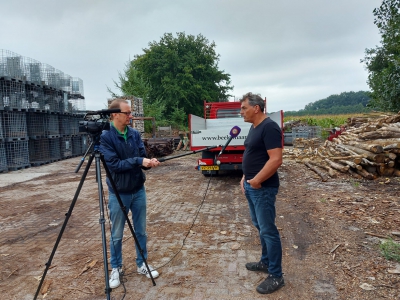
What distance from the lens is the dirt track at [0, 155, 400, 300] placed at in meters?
3.20

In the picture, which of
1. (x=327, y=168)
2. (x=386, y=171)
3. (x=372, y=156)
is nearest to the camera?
(x=372, y=156)

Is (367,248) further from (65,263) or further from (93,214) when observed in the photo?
(93,214)

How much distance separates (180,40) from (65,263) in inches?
1448

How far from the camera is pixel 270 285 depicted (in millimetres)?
3049

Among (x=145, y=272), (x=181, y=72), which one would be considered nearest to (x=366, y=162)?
(x=145, y=272)

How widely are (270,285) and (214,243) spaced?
147 cm

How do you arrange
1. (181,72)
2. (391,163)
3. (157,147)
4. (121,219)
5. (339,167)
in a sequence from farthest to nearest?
(181,72) < (157,147) < (339,167) < (391,163) < (121,219)

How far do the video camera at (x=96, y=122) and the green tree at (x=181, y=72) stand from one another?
30.8m

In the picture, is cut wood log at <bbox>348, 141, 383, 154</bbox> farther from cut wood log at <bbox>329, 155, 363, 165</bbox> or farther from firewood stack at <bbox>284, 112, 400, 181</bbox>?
cut wood log at <bbox>329, 155, 363, 165</bbox>

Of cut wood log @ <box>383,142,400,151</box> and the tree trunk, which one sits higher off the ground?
cut wood log @ <box>383,142,400,151</box>

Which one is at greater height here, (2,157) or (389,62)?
(389,62)

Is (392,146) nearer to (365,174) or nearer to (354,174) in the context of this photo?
(365,174)

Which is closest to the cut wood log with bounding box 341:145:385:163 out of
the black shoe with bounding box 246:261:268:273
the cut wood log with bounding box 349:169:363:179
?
the cut wood log with bounding box 349:169:363:179

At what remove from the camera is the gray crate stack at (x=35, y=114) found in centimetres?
1212
